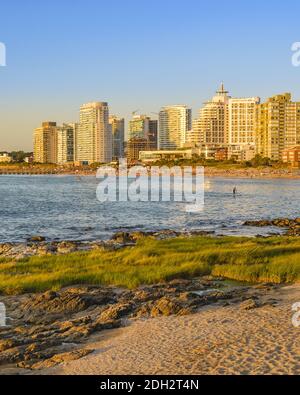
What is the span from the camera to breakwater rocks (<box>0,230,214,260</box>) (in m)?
30.6

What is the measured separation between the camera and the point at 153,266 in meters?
24.0

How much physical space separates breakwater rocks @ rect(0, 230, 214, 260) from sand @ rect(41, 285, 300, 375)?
45.7ft

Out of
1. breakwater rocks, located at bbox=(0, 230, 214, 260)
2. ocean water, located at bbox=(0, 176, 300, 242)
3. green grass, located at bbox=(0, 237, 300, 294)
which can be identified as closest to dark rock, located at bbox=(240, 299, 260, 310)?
green grass, located at bbox=(0, 237, 300, 294)

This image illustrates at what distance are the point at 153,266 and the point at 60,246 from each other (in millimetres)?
10503

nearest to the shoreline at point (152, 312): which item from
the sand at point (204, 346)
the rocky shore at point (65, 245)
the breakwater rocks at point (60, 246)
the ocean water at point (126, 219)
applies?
the sand at point (204, 346)

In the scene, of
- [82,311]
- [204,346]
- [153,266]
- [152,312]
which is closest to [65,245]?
[153,266]

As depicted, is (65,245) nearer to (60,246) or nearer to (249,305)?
(60,246)

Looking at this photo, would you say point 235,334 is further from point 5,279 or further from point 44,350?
point 5,279
